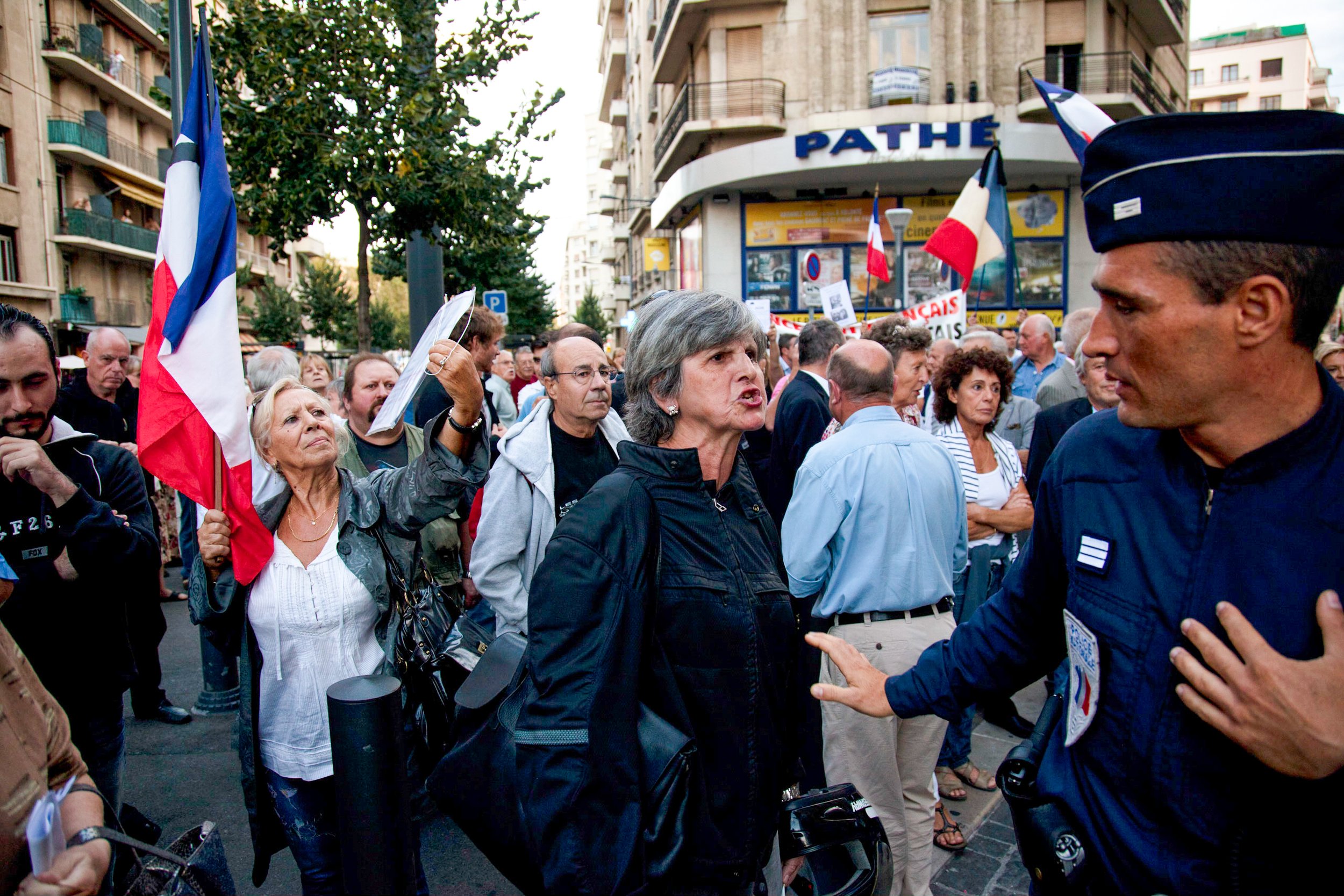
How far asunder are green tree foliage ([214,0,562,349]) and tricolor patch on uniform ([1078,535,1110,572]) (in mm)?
9165

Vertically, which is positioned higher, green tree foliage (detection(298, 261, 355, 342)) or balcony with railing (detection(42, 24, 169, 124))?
balcony with railing (detection(42, 24, 169, 124))

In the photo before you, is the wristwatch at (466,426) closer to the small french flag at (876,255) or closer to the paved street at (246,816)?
the paved street at (246,816)

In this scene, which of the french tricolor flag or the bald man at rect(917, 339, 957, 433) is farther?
the french tricolor flag

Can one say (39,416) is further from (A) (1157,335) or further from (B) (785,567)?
(A) (1157,335)

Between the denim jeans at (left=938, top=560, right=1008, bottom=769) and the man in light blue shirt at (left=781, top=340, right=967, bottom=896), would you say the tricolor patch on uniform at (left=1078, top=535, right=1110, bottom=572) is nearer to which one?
the man in light blue shirt at (left=781, top=340, right=967, bottom=896)

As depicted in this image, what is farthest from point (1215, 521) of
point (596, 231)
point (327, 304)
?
point (596, 231)

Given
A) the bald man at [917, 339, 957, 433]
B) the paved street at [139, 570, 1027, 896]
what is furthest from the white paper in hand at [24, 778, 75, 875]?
the bald man at [917, 339, 957, 433]

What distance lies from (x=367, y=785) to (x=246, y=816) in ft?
9.40

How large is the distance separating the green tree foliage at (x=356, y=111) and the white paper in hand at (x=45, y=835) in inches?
335

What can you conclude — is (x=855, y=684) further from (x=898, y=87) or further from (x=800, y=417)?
(x=898, y=87)

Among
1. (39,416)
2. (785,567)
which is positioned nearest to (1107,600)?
(785,567)

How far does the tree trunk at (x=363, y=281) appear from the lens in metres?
10.1

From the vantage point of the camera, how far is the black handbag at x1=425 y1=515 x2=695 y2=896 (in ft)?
5.74

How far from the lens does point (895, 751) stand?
11.0 feet
